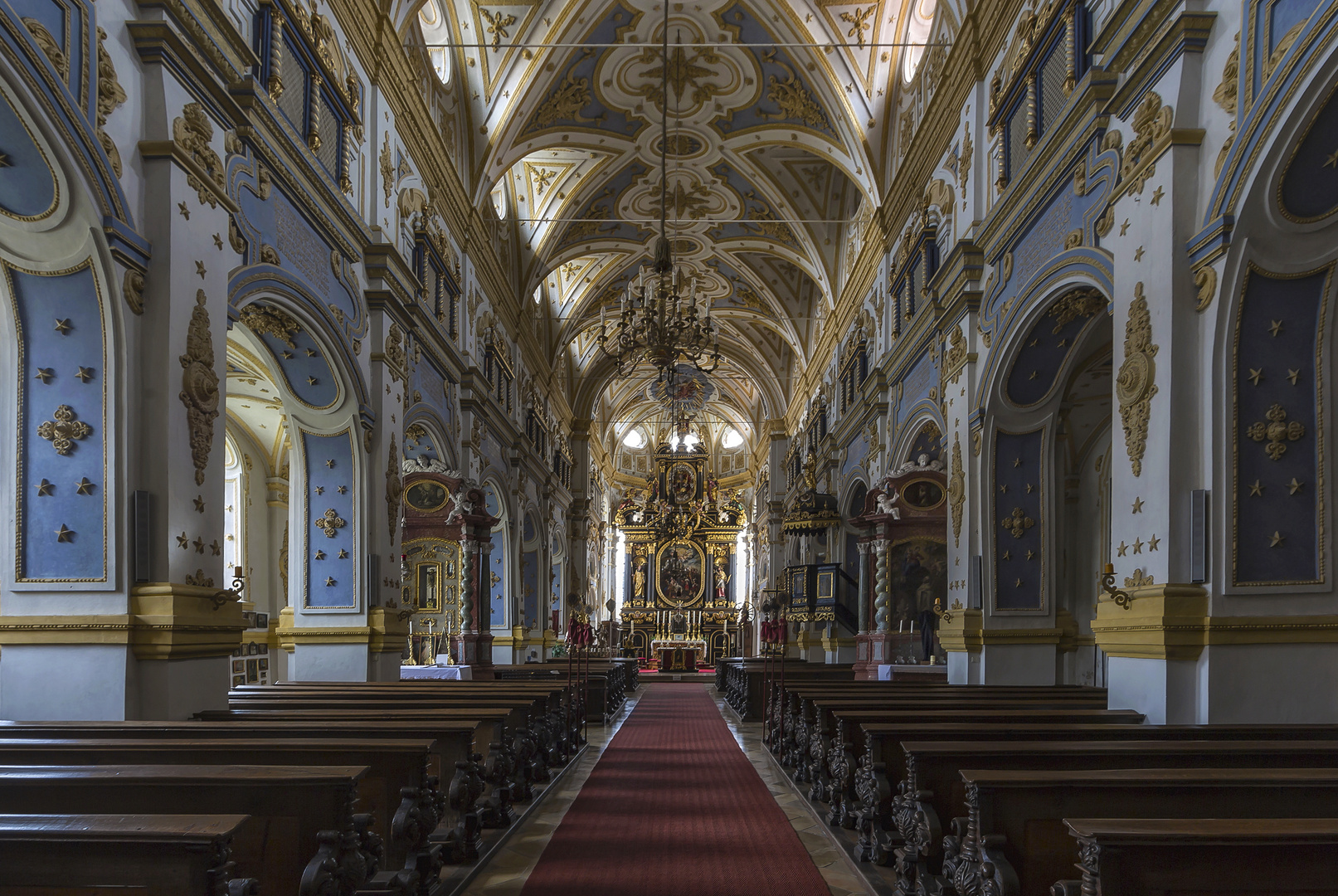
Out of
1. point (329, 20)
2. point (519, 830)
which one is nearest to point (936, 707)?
point (519, 830)

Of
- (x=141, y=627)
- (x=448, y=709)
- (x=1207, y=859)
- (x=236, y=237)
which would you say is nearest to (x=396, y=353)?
(x=236, y=237)

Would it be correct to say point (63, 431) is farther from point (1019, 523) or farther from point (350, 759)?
point (1019, 523)

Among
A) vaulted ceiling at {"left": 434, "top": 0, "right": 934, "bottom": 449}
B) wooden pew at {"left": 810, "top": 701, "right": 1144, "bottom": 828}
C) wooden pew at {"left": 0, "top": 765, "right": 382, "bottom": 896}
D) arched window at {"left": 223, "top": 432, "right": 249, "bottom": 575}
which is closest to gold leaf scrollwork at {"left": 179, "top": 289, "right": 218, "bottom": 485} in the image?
wooden pew at {"left": 0, "top": 765, "right": 382, "bottom": 896}

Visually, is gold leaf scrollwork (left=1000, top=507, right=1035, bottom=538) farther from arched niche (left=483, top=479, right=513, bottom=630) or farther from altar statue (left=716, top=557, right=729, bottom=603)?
altar statue (left=716, top=557, right=729, bottom=603)

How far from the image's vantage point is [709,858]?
18.7 ft

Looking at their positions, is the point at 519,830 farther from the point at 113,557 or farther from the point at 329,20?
the point at 329,20

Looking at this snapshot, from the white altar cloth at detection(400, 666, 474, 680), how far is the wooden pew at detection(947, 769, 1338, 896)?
32.9ft

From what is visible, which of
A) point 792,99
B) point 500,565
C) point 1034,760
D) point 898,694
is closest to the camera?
point 1034,760

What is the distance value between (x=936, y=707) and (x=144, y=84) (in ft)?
21.9

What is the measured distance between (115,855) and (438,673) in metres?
10.6

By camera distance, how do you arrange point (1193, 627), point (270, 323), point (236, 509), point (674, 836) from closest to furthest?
point (1193, 627)
point (674, 836)
point (270, 323)
point (236, 509)

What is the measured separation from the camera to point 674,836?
6.27 meters

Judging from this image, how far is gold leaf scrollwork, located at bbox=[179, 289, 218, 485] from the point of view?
6582 millimetres

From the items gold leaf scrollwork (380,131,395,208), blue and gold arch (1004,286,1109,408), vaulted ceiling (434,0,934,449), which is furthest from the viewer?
vaulted ceiling (434,0,934,449)
